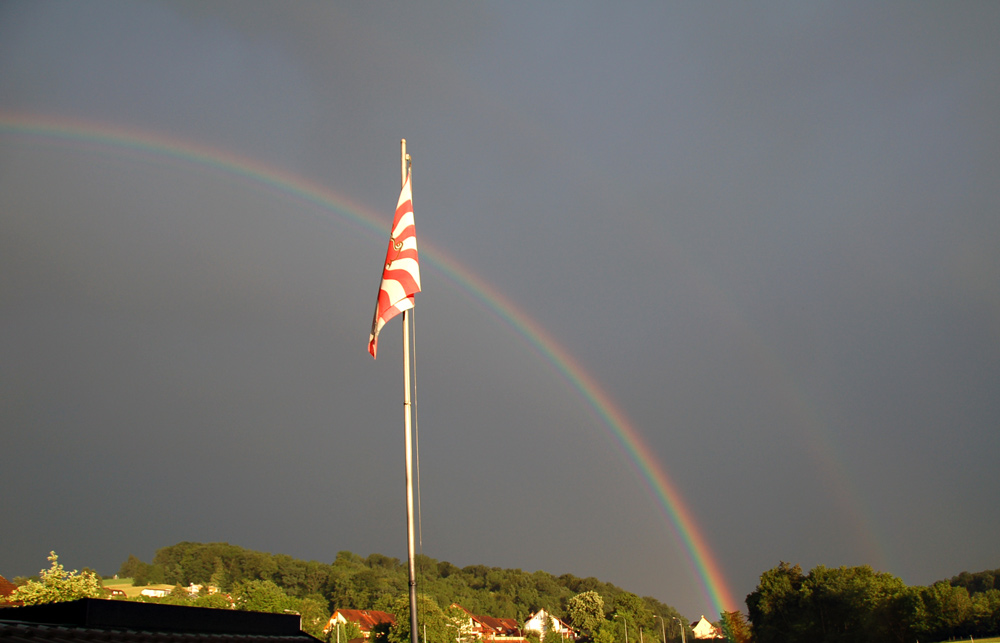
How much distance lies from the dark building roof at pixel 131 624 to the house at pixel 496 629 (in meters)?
112

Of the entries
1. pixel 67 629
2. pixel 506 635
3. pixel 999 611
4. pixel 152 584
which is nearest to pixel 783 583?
pixel 999 611

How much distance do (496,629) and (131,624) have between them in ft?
456

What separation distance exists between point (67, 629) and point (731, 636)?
458ft

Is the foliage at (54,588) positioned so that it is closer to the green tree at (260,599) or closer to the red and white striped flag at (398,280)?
the red and white striped flag at (398,280)

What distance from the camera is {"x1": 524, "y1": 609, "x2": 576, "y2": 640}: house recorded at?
154m

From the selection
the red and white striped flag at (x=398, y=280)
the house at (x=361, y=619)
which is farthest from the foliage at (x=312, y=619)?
the red and white striped flag at (x=398, y=280)

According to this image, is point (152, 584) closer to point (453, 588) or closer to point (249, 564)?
point (249, 564)

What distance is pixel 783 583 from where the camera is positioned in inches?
3812

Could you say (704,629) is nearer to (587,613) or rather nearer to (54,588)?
(587,613)

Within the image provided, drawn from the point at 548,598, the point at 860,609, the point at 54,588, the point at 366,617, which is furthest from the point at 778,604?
the point at 548,598

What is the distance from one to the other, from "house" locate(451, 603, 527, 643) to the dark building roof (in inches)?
4400

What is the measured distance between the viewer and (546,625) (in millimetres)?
155375

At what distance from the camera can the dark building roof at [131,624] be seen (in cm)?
1066

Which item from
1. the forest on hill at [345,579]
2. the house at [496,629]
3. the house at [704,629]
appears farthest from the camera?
the house at [704,629]
